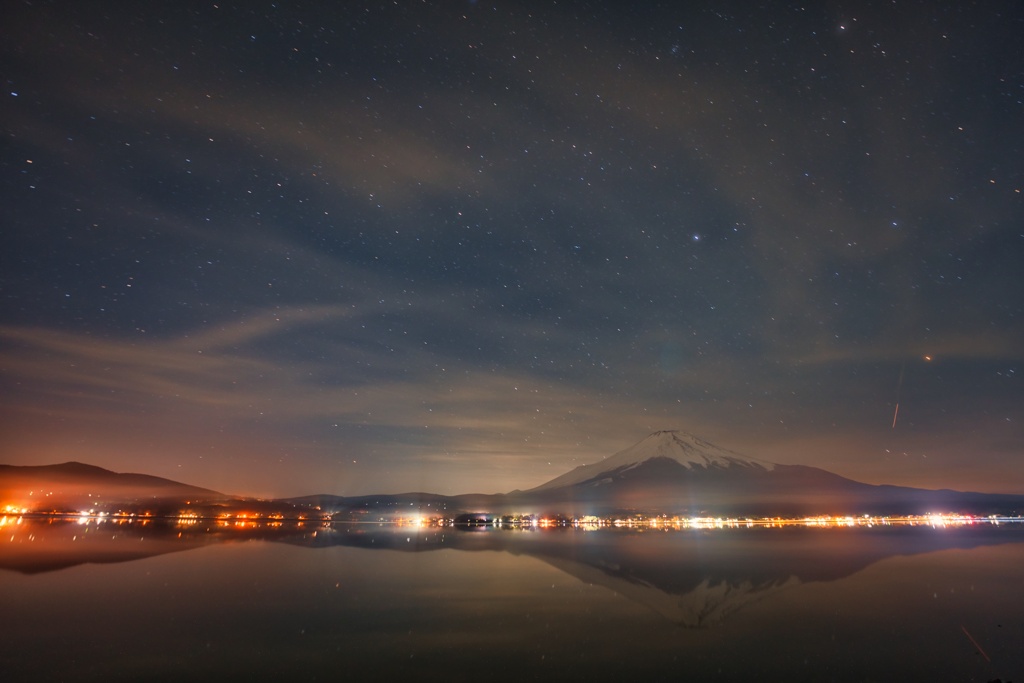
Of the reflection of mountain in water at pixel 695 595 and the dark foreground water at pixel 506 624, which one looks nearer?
the dark foreground water at pixel 506 624

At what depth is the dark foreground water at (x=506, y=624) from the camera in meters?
12.7

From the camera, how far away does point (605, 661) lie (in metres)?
13.4

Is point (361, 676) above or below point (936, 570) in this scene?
above

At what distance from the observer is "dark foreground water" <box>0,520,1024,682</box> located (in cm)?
1272

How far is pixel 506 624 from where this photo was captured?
17578mm

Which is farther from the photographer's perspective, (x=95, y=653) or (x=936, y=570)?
(x=936, y=570)

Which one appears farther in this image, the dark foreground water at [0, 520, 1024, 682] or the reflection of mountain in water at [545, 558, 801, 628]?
the reflection of mountain in water at [545, 558, 801, 628]

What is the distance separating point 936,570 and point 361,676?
36.8 m

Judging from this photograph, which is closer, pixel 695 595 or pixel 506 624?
pixel 506 624

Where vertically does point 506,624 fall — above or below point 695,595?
above

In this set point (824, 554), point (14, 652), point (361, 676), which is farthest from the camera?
point (824, 554)

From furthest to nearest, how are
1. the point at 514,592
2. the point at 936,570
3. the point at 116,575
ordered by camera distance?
the point at 936,570 < the point at 116,575 < the point at 514,592

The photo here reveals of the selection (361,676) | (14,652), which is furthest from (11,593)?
(361,676)

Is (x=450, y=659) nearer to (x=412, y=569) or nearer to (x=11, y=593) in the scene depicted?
(x=11, y=593)
